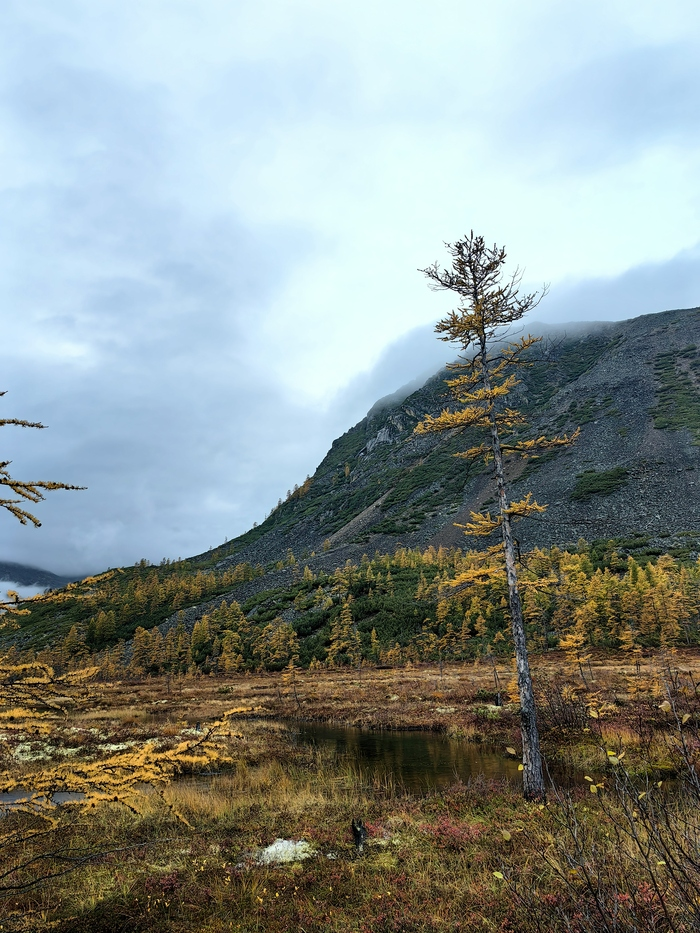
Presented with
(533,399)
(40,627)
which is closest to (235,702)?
(40,627)

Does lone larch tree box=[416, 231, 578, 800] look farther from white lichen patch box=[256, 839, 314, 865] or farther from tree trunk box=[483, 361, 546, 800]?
white lichen patch box=[256, 839, 314, 865]

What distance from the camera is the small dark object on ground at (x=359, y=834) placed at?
9248 millimetres

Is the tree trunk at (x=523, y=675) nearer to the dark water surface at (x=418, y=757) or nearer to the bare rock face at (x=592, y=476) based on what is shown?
the dark water surface at (x=418, y=757)

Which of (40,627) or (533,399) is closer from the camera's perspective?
(40,627)

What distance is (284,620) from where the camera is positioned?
75.0 metres

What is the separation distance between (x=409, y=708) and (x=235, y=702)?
48.6 ft

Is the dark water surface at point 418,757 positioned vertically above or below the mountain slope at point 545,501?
below

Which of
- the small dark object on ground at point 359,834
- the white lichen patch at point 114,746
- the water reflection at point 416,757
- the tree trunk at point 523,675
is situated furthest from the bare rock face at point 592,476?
the small dark object on ground at point 359,834

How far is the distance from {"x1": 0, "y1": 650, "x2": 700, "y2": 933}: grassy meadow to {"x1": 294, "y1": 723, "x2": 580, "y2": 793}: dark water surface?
90 cm

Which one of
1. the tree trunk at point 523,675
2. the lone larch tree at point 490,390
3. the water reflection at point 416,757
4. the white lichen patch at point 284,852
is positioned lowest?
the water reflection at point 416,757

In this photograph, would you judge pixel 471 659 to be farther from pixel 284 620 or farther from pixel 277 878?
pixel 277 878

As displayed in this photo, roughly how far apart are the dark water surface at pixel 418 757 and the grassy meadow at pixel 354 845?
899 millimetres

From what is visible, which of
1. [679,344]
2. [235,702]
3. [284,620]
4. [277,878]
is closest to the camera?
[277,878]

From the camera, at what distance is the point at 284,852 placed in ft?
30.2
